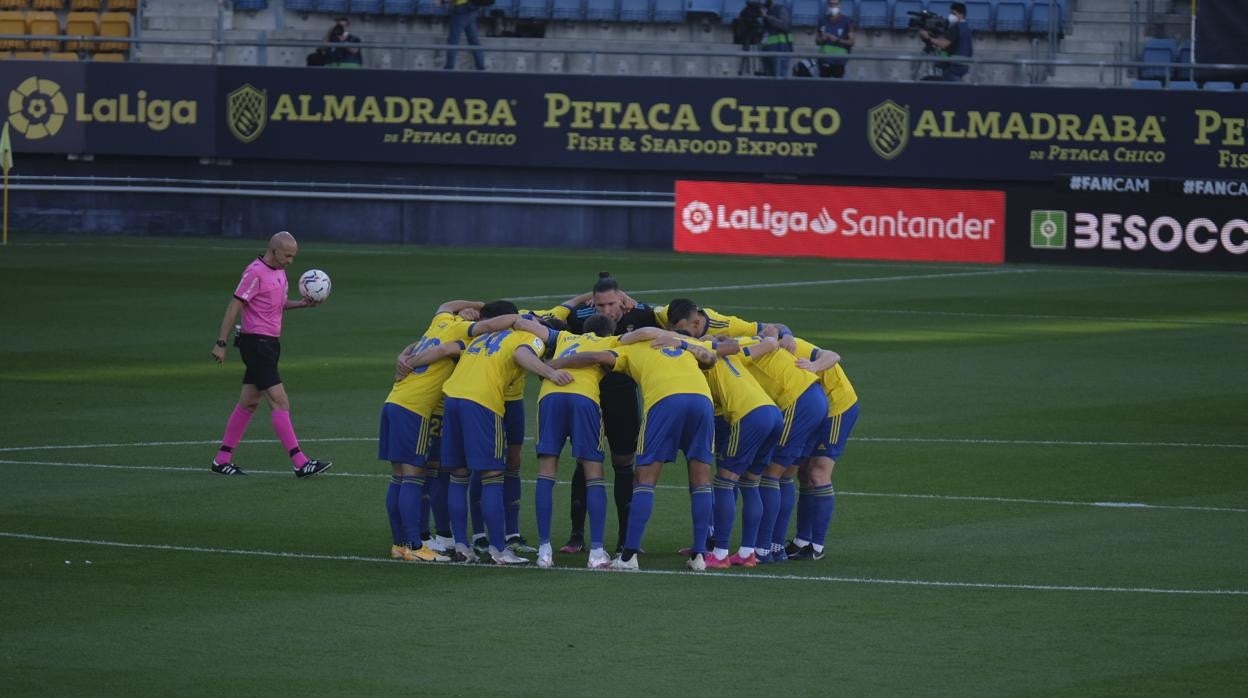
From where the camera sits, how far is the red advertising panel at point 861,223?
39188 millimetres

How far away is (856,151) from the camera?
135ft

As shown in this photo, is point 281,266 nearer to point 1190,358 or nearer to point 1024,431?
point 1024,431

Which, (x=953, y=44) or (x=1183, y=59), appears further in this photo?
(x=1183, y=59)

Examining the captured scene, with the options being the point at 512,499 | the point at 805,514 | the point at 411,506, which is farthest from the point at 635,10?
the point at 411,506

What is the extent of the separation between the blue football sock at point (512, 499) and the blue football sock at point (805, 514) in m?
1.95

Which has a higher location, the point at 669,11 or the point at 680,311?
the point at 669,11

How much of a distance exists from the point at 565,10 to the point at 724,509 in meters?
33.2

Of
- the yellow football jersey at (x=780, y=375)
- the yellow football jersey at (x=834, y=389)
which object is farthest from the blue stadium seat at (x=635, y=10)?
the yellow football jersey at (x=780, y=375)

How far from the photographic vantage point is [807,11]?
4472cm

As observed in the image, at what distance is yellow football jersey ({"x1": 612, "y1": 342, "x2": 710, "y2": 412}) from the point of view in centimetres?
1271

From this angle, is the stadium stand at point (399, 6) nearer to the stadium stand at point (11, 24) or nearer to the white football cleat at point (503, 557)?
the stadium stand at point (11, 24)

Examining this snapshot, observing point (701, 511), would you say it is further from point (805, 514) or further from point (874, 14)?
point (874, 14)

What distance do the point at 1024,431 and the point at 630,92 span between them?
23.2 metres

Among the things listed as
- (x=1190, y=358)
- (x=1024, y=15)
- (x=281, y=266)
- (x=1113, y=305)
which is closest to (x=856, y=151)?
(x=1024, y=15)
